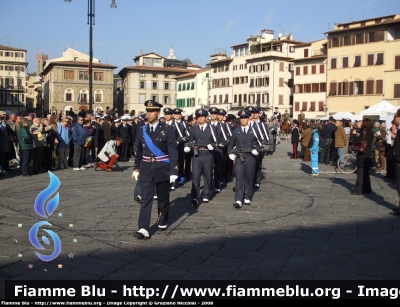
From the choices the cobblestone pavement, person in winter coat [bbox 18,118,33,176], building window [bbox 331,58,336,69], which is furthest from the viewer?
building window [bbox 331,58,336,69]

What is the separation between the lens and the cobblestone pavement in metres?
5.86

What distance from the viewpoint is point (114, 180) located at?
1445 cm

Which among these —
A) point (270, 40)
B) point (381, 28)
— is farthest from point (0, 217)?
point (270, 40)

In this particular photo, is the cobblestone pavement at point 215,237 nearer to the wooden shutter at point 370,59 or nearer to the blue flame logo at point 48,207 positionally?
the blue flame logo at point 48,207

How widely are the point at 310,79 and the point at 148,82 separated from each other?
120 ft

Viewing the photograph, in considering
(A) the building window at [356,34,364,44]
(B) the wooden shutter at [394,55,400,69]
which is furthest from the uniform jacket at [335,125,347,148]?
(A) the building window at [356,34,364,44]

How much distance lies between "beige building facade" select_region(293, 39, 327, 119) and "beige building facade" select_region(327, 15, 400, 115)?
1.51 m

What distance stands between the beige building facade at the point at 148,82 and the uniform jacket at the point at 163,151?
263 ft

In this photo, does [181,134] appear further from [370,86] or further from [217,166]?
[370,86]

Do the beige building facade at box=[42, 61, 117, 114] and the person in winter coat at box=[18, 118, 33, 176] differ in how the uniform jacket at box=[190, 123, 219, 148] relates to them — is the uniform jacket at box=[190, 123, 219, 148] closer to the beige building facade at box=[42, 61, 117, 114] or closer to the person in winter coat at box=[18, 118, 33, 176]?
the person in winter coat at box=[18, 118, 33, 176]

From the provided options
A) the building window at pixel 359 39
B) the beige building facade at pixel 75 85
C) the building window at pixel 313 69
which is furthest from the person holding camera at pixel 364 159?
the beige building facade at pixel 75 85

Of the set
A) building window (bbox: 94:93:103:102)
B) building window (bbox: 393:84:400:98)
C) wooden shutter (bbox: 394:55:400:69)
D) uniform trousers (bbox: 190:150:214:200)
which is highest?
wooden shutter (bbox: 394:55:400:69)

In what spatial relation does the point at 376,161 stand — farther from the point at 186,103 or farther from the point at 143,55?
the point at 143,55

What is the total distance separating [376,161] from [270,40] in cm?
5457
